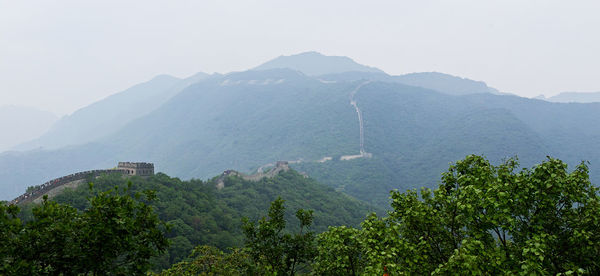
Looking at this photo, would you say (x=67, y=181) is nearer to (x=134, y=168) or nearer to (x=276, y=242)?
(x=134, y=168)

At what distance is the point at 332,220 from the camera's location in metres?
93.2

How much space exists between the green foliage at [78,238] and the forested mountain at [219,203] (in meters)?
27.0

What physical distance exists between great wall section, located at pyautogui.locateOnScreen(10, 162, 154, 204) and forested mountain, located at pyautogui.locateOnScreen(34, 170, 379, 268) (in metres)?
2.79

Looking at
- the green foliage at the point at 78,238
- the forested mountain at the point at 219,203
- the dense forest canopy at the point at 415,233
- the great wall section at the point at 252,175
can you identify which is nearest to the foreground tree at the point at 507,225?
the dense forest canopy at the point at 415,233

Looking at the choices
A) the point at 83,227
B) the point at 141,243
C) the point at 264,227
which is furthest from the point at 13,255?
the point at 264,227

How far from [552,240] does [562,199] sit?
1.39 metres

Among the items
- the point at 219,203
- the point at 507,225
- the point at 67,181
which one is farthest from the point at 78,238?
the point at 219,203

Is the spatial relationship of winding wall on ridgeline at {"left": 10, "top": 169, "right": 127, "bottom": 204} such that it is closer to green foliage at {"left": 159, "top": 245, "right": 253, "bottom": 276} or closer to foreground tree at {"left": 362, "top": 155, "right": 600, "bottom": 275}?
green foliage at {"left": 159, "top": 245, "right": 253, "bottom": 276}

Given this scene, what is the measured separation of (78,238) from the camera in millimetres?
8086

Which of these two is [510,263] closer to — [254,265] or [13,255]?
[254,265]

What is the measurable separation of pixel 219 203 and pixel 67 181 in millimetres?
29483

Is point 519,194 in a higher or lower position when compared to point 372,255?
higher

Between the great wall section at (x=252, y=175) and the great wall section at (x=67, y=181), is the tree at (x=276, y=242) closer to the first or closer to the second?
the great wall section at (x=67, y=181)

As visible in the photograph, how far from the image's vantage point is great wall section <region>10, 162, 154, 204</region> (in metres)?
48.9
